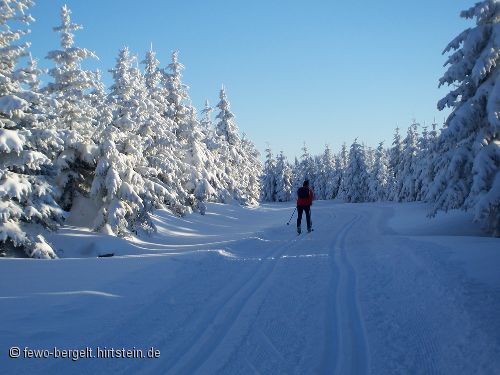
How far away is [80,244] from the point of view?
49.4ft

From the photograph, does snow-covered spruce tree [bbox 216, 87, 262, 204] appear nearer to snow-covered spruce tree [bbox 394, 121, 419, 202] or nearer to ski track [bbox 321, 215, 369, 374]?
snow-covered spruce tree [bbox 394, 121, 419, 202]

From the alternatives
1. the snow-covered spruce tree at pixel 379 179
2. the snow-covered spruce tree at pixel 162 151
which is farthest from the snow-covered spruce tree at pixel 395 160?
the snow-covered spruce tree at pixel 162 151

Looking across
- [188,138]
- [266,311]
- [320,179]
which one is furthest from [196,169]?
[320,179]

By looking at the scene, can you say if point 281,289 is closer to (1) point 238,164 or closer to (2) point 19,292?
(2) point 19,292

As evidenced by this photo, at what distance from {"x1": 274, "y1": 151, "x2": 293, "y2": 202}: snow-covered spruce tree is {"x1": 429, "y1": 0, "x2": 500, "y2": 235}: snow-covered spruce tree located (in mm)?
69511

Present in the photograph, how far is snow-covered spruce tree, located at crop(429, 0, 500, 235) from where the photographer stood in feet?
43.6

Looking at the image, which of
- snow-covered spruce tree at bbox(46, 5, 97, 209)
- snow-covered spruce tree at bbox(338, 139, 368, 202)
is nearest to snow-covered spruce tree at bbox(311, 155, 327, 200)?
snow-covered spruce tree at bbox(338, 139, 368, 202)

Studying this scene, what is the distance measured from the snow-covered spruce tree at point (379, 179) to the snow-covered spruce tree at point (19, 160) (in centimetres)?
6318

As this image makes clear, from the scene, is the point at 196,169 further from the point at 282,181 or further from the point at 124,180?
the point at 282,181

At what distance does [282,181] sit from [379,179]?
75.7ft

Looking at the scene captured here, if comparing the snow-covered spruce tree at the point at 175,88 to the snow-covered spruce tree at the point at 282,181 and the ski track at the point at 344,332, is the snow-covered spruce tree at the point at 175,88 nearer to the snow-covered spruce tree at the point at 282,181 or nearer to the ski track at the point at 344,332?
the ski track at the point at 344,332

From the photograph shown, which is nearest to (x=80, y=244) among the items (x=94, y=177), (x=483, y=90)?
(x=94, y=177)

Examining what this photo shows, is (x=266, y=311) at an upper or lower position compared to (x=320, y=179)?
lower

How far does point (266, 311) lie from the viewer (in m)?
6.52
